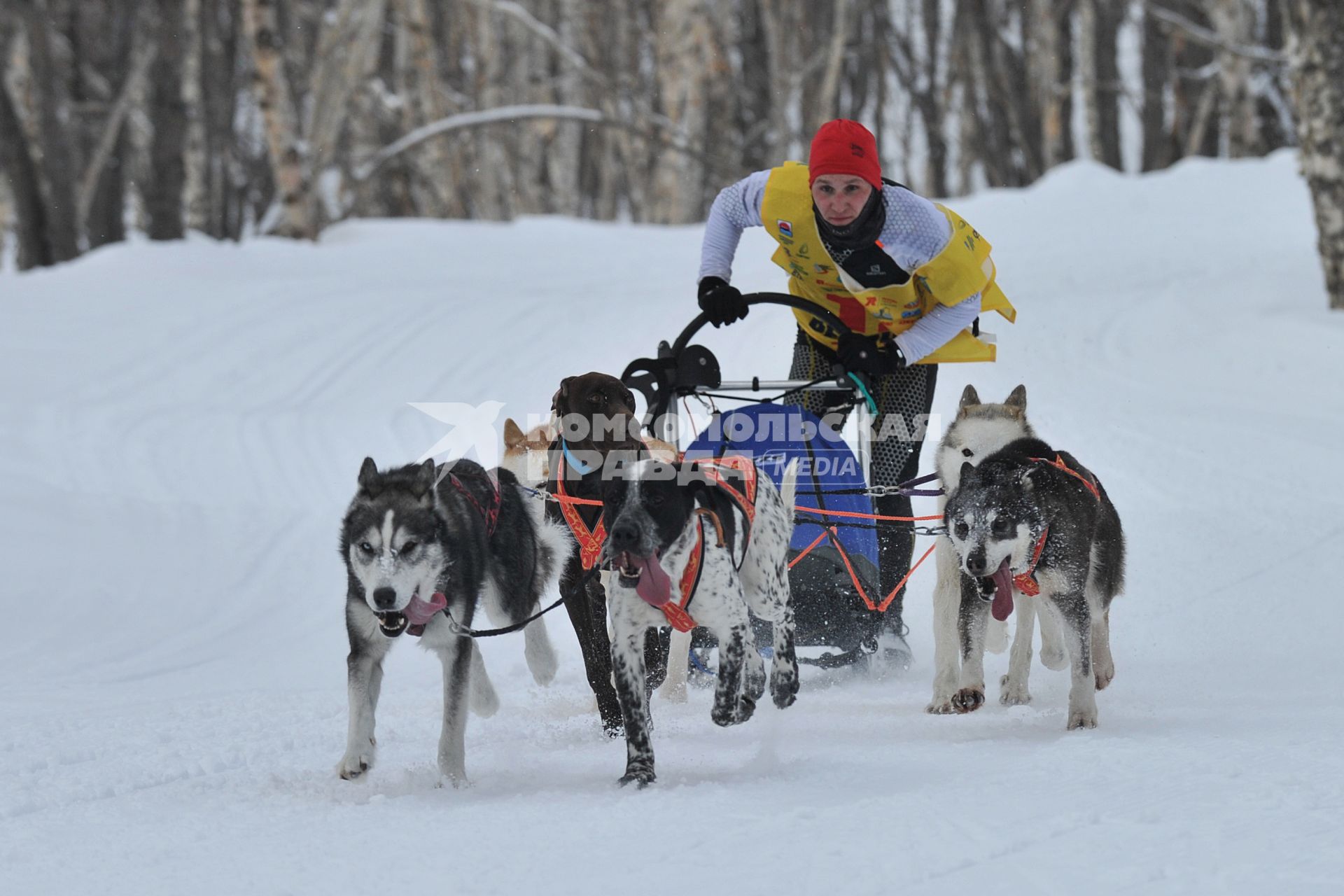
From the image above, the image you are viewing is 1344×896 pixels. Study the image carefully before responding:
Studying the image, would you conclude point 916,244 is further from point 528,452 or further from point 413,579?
point 413,579

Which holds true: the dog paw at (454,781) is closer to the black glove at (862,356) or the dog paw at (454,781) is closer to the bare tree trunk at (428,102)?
the black glove at (862,356)

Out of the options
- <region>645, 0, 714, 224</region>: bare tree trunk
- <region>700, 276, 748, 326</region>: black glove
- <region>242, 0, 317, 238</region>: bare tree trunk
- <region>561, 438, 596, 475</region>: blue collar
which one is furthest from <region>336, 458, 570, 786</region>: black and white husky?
<region>645, 0, 714, 224</region>: bare tree trunk

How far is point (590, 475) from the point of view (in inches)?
153

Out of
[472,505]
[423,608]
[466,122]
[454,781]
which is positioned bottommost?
[454,781]

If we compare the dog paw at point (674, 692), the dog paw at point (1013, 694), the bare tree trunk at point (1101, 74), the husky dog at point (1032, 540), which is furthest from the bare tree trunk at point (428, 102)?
the husky dog at point (1032, 540)

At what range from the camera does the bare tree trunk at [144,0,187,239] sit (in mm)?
14562

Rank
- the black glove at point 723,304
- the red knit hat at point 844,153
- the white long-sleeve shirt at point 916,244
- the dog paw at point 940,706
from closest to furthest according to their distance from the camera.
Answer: the dog paw at point 940,706
the red knit hat at point 844,153
the white long-sleeve shirt at point 916,244
the black glove at point 723,304

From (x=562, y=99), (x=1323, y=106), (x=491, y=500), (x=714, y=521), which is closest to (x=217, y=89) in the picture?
(x=562, y=99)

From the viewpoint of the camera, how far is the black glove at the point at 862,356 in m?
4.49

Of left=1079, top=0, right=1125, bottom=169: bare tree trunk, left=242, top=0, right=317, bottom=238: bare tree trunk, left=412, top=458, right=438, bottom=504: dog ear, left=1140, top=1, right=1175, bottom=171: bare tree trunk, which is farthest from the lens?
left=1140, top=1, right=1175, bottom=171: bare tree trunk

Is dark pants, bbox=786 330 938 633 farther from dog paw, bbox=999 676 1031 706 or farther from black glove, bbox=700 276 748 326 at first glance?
dog paw, bbox=999 676 1031 706

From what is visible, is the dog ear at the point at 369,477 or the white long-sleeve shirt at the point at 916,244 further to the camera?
the white long-sleeve shirt at the point at 916,244

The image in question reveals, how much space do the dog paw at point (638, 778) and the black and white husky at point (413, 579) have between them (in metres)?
0.46

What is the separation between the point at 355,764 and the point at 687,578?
98 centimetres
